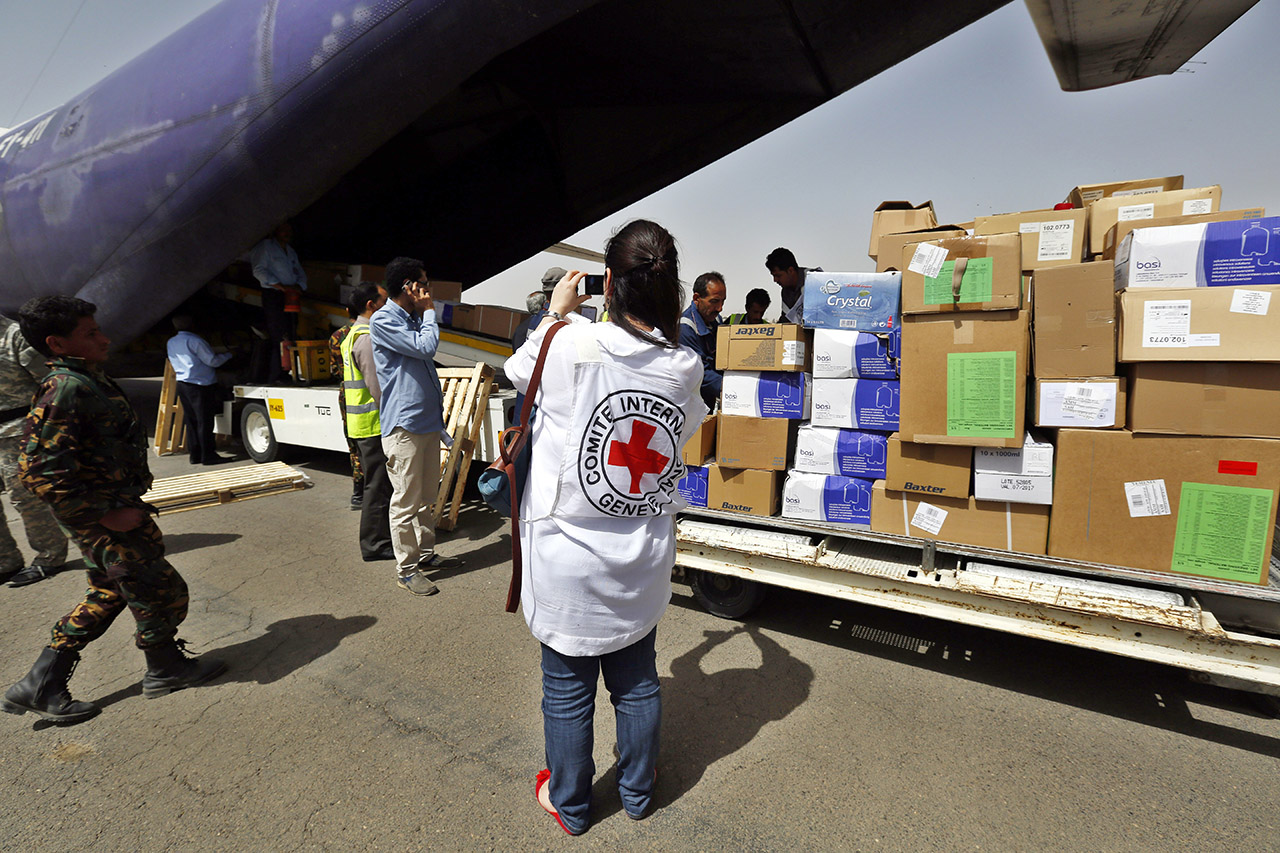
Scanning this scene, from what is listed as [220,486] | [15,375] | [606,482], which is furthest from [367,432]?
[606,482]

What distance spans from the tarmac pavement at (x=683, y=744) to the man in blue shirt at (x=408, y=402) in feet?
1.56

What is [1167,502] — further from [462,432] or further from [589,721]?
[462,432]

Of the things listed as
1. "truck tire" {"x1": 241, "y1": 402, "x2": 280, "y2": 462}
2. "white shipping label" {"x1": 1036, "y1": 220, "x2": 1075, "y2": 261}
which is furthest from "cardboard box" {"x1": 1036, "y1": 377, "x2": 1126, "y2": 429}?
"truck tire" {"x1": 241, "y1": 402, "x2": 280, "y2": 462}

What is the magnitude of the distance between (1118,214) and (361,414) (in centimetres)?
474

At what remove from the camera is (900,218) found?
3564mm

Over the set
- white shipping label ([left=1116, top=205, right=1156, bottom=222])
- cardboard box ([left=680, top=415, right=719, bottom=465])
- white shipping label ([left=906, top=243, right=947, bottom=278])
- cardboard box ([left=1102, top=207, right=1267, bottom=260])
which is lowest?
cardboard box ([left=680, top=415, right=719, bottom=465])

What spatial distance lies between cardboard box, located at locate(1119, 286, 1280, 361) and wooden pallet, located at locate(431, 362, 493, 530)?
14.0ft

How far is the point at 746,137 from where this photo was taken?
7.98 m

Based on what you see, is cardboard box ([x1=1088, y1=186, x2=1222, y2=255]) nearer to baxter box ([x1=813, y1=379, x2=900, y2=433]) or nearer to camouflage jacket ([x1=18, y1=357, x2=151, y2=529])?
baxter box ([x1=813, y1=379, x2=900, y2=433])

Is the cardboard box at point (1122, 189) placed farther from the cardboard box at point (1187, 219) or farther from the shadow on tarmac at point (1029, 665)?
the shadow on tarmac at point (1029, 665)

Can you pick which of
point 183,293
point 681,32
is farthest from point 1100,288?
point 183,293

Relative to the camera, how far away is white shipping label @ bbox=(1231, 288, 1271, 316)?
88.5 inches

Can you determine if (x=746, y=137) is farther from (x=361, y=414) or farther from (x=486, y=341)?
(x=361, y=414)

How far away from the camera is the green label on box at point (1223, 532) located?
2338 mm
